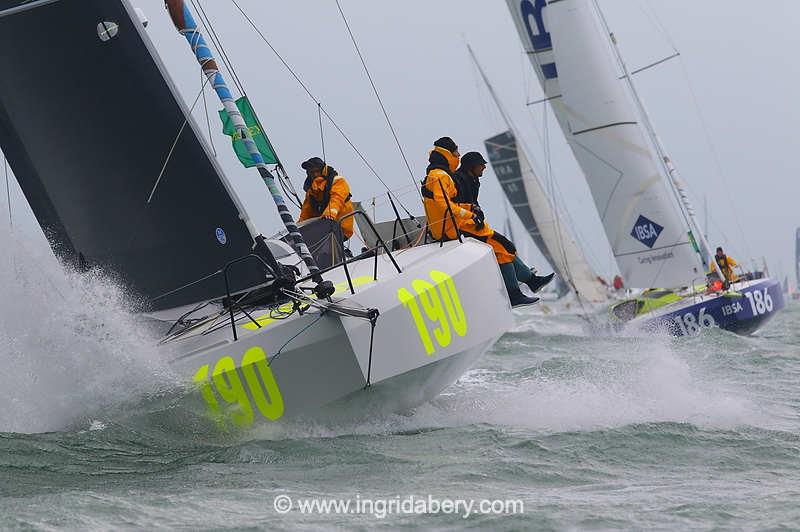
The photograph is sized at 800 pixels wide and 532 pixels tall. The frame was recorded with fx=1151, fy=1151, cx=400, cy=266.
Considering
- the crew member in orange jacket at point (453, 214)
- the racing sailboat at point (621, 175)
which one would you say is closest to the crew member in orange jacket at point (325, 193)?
the crew member in orange jacket at point (453, 214)

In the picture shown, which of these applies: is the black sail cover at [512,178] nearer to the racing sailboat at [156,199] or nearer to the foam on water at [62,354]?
the racing sailboat at [156,199]

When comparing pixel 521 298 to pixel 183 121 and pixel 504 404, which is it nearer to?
pixel 504 404

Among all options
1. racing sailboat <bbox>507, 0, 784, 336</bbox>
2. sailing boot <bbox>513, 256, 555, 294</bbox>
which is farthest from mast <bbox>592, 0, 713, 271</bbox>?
sailing boot <bbox>513, 256, 555, 294</bbox>

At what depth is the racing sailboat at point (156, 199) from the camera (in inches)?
214

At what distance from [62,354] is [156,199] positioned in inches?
39.0

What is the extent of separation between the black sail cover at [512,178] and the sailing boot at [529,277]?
54.3ft

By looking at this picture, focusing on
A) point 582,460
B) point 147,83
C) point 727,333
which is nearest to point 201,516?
point 582,460

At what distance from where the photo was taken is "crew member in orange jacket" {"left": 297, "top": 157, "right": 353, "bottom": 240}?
6.97 meters

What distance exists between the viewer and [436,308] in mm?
5227

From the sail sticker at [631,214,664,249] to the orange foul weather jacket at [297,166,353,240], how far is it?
28.8ft

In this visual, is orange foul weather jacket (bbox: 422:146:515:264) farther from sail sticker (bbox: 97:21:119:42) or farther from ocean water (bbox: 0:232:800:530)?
sail sticker (bbox: 97:21:119:42)

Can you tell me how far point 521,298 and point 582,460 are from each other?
6.83ft

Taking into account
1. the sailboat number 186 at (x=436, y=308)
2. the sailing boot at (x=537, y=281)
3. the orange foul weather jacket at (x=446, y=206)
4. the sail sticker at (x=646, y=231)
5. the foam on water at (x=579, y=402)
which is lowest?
the sail sticker at (x=646, y=231)

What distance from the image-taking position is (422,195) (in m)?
6.35
